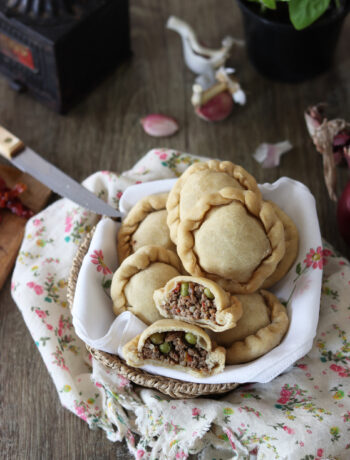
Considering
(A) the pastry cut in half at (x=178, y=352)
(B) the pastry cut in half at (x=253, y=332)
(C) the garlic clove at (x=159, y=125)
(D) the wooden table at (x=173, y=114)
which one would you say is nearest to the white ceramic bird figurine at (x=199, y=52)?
(D) the wooden table at (x=173, y=114)

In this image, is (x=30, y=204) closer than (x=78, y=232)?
No

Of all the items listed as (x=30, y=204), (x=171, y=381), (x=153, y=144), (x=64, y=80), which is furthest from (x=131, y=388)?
(x=64, y=80)

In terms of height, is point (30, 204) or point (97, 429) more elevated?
point (30, 204)

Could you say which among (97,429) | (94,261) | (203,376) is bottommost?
(97,429)

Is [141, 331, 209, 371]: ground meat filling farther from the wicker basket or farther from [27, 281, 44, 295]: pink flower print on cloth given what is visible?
[27, 281, 44, 295]: pink flower print on cloth

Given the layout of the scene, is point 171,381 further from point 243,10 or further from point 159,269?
point 243,10

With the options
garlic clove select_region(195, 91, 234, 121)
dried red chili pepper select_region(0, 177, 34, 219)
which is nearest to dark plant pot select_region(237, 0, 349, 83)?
garlic clove select_region(195, 91, 234, 121)

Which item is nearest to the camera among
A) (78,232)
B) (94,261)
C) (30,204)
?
(94,261)
